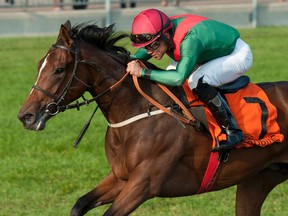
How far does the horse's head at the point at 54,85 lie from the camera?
584 centimetres

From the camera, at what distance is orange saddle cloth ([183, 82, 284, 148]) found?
6.39 meters

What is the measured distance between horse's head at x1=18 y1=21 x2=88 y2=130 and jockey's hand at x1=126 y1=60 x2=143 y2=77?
34 centimetres

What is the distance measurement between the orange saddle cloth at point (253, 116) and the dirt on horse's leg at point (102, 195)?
2.67ft

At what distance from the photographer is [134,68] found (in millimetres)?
6086

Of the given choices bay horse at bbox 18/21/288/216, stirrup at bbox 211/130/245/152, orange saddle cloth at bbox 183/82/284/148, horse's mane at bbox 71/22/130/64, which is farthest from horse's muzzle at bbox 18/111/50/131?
stirrup at bbox 211/130/245/152

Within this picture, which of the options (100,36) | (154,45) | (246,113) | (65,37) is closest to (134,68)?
(154,45)

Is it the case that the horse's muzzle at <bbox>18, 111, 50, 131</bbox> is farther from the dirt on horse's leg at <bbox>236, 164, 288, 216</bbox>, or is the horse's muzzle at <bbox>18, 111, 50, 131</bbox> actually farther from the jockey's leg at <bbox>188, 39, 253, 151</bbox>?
the dirt on horse's leg at <bbox>236, 164, 288, 216</bbox>

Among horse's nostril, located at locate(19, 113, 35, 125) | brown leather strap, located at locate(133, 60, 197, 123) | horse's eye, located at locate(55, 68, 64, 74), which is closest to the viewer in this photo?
horse's nostril, located at locate(19, 113, 35, 125)

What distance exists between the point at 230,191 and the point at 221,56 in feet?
8.11

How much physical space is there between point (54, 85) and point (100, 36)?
0.56 m

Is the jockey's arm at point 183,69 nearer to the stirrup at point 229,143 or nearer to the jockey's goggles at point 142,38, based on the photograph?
the jockey's goggles at point 142,38

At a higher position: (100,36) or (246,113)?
(100,36)

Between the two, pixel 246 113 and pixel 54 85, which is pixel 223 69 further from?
pixel 54 85

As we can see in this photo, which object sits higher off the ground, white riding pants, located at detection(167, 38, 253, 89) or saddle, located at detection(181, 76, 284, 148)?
white riding pants, located at detection(167, 38, 253, 89)
